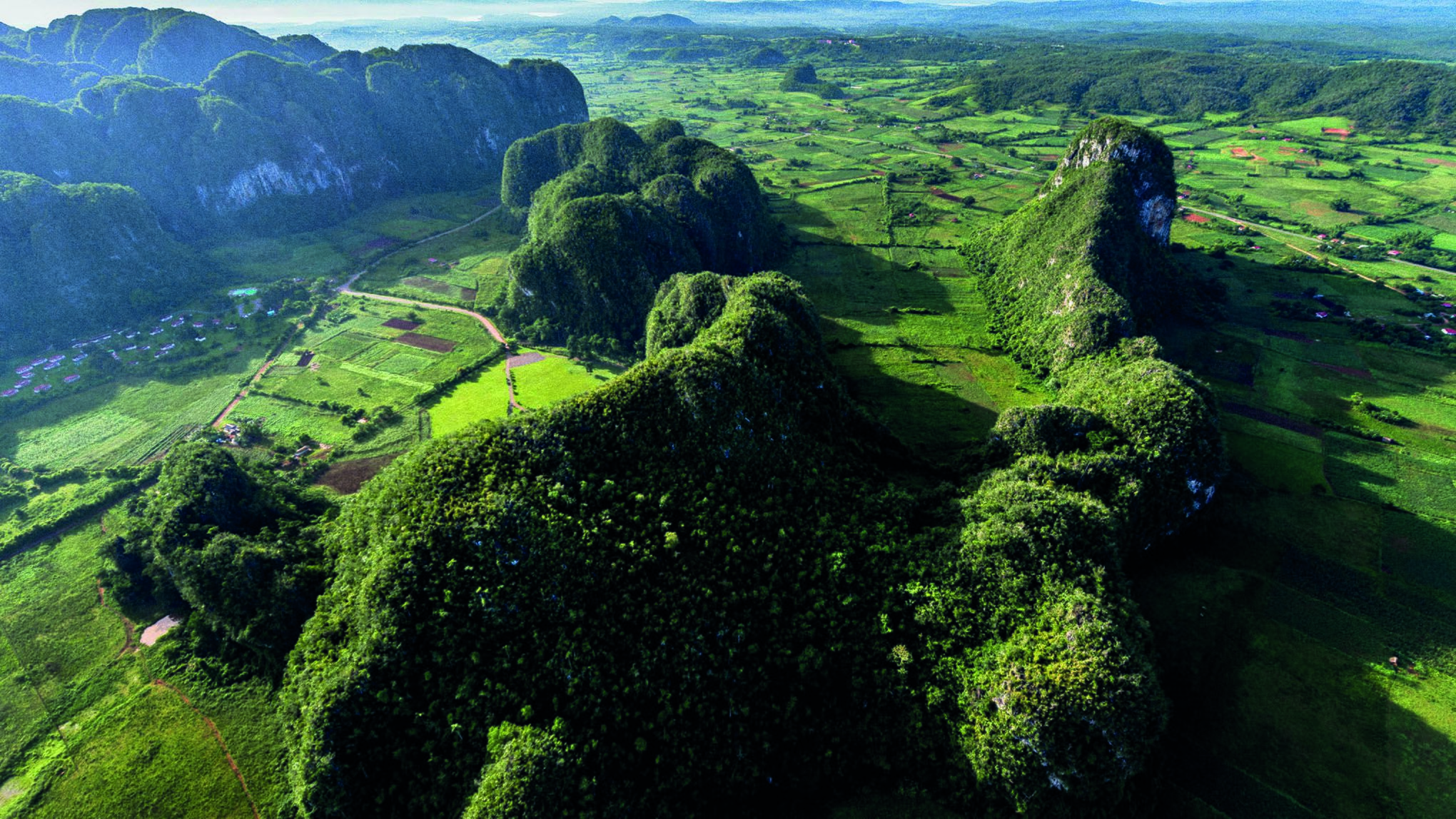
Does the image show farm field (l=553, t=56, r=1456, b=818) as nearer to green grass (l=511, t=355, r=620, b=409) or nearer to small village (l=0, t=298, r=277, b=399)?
Result: green grass (l=511, t=355, r=620, b=409)

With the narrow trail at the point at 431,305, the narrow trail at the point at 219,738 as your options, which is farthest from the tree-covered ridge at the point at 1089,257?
the narrow trail at the point at 219,738

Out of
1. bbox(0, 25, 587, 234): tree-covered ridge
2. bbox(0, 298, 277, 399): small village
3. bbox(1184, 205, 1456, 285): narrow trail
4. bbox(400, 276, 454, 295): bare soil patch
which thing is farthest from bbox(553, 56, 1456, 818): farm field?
bbox(0, 25, 587, 234): tree-covered ridge

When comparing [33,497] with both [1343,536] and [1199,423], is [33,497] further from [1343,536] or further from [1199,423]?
[1343,536]

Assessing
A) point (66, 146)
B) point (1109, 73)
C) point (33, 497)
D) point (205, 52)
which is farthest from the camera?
point (1109, 73)

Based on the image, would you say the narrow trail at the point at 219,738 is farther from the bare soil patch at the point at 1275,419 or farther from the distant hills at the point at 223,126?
the bare soil patch at the point at 1275,419

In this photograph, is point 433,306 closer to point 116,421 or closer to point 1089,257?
point 116,421

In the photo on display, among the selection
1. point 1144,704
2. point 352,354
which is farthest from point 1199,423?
point 352,354
